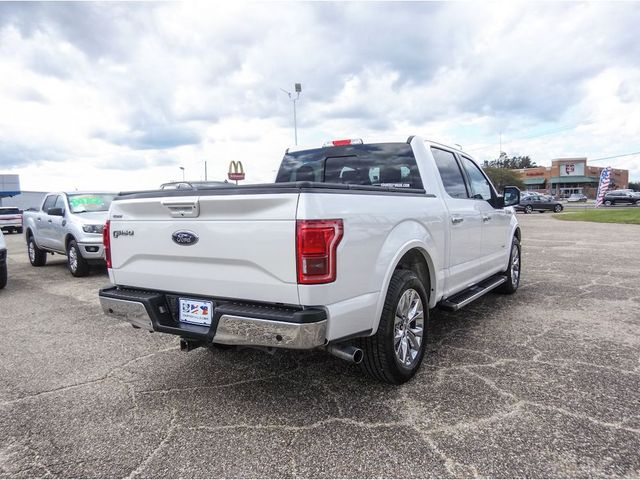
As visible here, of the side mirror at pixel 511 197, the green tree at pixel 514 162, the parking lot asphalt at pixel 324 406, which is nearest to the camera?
the parking lot asphalt at pixel 324 406

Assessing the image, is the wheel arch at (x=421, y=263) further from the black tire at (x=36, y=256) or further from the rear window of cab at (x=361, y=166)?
the black tire at (x=36, y=256)

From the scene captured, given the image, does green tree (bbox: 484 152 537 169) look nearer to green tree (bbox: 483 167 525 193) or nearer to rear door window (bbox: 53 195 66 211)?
green tree (bbox: 483 167 525 193)

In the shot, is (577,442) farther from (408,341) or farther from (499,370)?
(408,341)

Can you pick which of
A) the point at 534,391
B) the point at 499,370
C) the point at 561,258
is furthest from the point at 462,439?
the point at 561,258

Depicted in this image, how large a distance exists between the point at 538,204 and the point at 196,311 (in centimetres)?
3716

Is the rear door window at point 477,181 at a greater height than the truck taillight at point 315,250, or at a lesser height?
greater

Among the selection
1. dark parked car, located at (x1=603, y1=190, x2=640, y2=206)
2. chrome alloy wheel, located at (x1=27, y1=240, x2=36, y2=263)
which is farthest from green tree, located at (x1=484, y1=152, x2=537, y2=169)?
chrome alloy wheel, located at (x1=27, y1=240, x2=36, y2=263)

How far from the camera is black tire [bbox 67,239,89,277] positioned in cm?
859

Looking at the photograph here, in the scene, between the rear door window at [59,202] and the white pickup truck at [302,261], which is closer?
the white pickup truck at [302,261]

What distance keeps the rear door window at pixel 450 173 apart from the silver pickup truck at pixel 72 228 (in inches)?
249

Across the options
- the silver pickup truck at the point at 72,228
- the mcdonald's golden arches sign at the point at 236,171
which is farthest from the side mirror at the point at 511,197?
the mcdonald's golden arches sign at the point at 236,171

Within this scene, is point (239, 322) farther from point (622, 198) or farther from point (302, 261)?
point (622, 198)

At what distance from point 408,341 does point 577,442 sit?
1.25 metres

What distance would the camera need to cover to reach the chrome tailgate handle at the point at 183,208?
3.01 m
